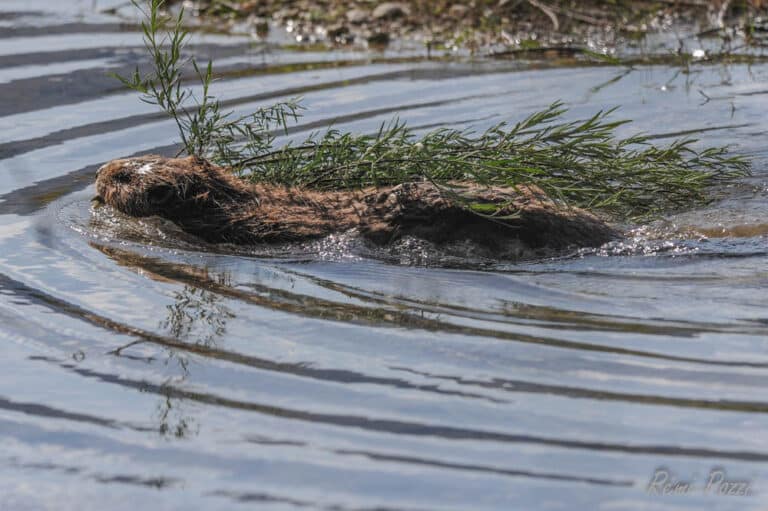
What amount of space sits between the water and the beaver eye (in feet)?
0.93

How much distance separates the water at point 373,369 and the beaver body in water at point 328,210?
5.0 inches

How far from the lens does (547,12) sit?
13.8 meters

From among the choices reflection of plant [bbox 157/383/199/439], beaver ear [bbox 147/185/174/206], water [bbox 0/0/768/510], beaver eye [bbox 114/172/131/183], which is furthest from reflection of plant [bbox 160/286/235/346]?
beaver eye [bbox 114/172/131/183]

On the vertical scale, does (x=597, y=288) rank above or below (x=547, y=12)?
below

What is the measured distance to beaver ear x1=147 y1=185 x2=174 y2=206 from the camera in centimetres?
698

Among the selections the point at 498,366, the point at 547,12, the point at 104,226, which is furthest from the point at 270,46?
the point at 498,366

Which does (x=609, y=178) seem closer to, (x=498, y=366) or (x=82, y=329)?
(x=498, y=366)

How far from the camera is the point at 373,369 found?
16.7 ft

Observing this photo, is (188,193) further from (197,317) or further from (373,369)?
(373,369)

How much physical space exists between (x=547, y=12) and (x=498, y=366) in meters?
9.40

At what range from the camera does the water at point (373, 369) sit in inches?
163

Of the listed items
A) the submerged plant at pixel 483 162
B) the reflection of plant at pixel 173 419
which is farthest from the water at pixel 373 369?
the submerged plant at pixel 483 162

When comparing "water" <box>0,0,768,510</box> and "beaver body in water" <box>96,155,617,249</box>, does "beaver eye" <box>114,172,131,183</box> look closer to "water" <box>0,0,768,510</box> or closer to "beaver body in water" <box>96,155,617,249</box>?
"beaver body in water" <box>96,155,617,249</box>

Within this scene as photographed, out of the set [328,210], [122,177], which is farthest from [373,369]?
[122,177]
